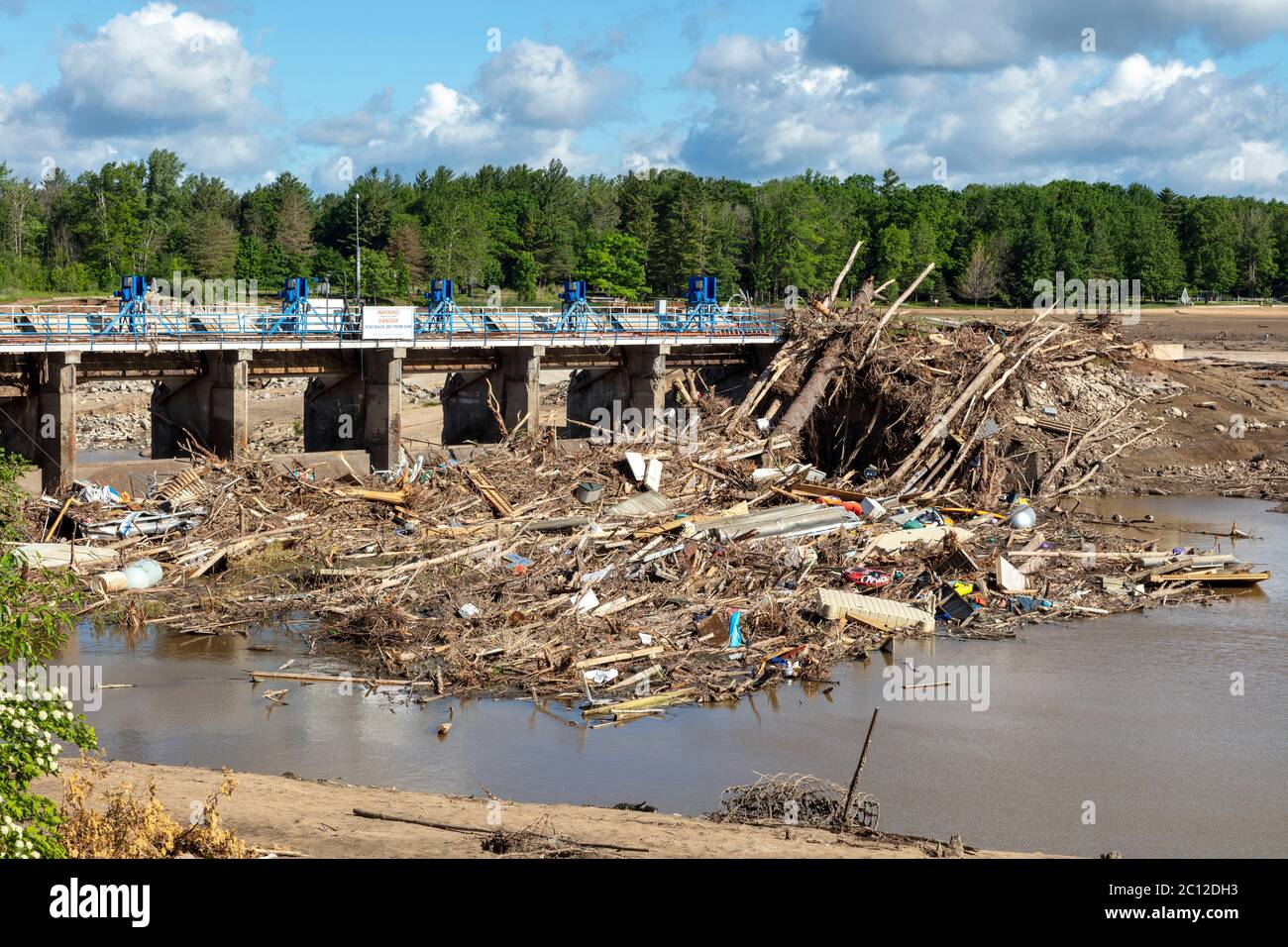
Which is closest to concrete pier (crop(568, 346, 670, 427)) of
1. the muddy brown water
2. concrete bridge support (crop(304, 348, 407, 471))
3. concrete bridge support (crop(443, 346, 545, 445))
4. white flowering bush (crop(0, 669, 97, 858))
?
concrete bridge support (crop(443, 346, 545, 445))

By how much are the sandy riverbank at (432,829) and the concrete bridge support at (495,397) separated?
25678mm

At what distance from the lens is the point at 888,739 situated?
1805cm

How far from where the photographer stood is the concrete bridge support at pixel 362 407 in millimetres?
39156

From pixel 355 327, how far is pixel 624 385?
10.7 m

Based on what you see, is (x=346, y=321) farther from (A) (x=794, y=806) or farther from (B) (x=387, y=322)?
(A) (x=794, y=806)

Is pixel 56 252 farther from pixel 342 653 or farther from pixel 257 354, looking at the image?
pixel 342 653

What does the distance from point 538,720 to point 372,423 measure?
22219mm

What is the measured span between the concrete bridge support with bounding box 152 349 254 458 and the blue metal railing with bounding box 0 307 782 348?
80 centimetres

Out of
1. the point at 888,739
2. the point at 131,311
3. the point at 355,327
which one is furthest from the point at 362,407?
the point at 888,739

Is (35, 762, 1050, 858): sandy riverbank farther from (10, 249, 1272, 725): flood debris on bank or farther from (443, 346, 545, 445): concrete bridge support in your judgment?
(443, 346, 545, 445): concrete bridge support

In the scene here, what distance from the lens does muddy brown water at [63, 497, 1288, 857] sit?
15.5 meters

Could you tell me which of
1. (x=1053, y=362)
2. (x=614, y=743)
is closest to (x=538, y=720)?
(x=614, y=743)

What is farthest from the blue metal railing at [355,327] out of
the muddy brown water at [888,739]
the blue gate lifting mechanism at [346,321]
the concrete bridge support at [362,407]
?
the muddy brown water at [888,739]
